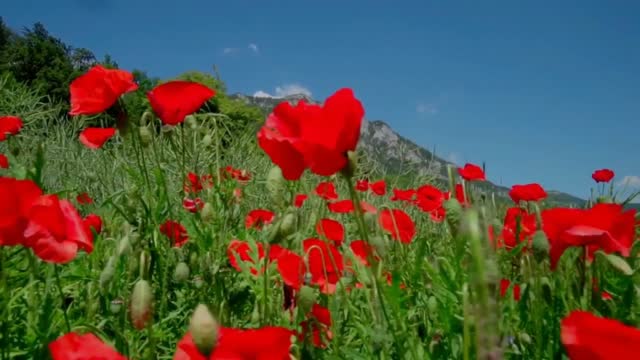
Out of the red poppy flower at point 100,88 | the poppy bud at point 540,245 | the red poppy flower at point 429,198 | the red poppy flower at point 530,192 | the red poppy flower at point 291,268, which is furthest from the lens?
the red poppy flower at point 429,198

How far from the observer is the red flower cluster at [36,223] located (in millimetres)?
1061

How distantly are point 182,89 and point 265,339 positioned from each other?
103cm

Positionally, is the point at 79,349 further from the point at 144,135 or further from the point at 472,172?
the point at 472,172

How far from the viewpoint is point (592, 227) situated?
1.20m

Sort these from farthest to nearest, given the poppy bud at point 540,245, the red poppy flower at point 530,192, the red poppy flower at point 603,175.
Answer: the red poppy flower at point 603,175, the red poppy flower at point 530,192, the poppy bud at point 540,245

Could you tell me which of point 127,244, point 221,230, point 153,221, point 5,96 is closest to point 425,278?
point 221,230

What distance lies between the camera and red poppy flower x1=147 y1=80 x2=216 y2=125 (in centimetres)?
168

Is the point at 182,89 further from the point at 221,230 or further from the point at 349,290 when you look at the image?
the point at 349,290

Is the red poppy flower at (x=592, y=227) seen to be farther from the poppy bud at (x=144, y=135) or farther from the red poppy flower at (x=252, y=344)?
the poppy bud at (x=144, y=135)

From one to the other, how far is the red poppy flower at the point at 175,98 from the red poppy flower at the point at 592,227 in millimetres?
951

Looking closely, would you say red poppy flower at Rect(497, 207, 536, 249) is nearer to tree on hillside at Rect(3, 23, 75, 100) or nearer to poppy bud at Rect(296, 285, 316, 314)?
poppy bud at Rect(296, 285, 316, 314)

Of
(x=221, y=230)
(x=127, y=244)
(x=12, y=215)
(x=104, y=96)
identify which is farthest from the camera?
(x=221, y=230)

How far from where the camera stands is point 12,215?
1065mm

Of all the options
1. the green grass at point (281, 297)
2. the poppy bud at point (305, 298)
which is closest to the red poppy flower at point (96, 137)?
the green grass at point (281, 297)
